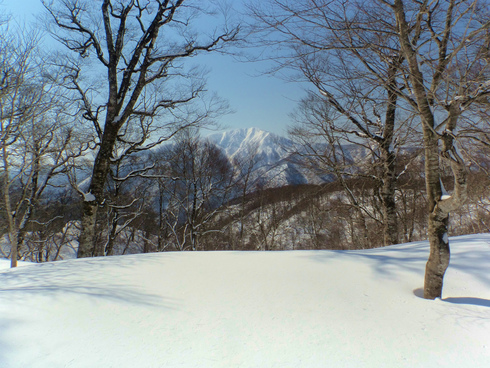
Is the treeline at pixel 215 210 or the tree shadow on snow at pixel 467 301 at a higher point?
the treeline at pixel 215 210

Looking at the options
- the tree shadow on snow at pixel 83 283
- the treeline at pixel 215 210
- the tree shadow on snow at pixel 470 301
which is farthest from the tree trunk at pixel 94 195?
the tree shadow on snow at pixel 470 301

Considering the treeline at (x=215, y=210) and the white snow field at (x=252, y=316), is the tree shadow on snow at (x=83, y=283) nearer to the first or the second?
the white snow field at (x=252, y=316)

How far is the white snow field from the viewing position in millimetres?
1469

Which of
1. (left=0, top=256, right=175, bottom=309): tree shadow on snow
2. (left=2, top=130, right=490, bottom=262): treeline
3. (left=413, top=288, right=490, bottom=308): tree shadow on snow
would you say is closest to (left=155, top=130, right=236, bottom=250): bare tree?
(left=2, top=130, right=490, bottom=262): treeline

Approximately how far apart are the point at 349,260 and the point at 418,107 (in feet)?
5.78

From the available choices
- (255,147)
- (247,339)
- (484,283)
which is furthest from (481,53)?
(255,147)

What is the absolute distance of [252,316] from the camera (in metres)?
1.85

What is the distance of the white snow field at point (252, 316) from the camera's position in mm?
1469

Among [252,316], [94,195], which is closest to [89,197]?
[94,195]

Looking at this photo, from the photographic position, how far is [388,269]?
2633 mm

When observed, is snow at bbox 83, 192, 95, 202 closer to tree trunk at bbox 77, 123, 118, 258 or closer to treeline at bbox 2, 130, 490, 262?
tree trunk at bbox 77, 123, 118, 258

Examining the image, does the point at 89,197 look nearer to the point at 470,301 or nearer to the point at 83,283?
the point at 83,283

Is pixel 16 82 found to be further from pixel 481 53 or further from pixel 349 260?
pixel 481 53

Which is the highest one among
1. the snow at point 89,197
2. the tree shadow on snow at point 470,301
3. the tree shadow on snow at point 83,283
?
the snow at point 89,197
